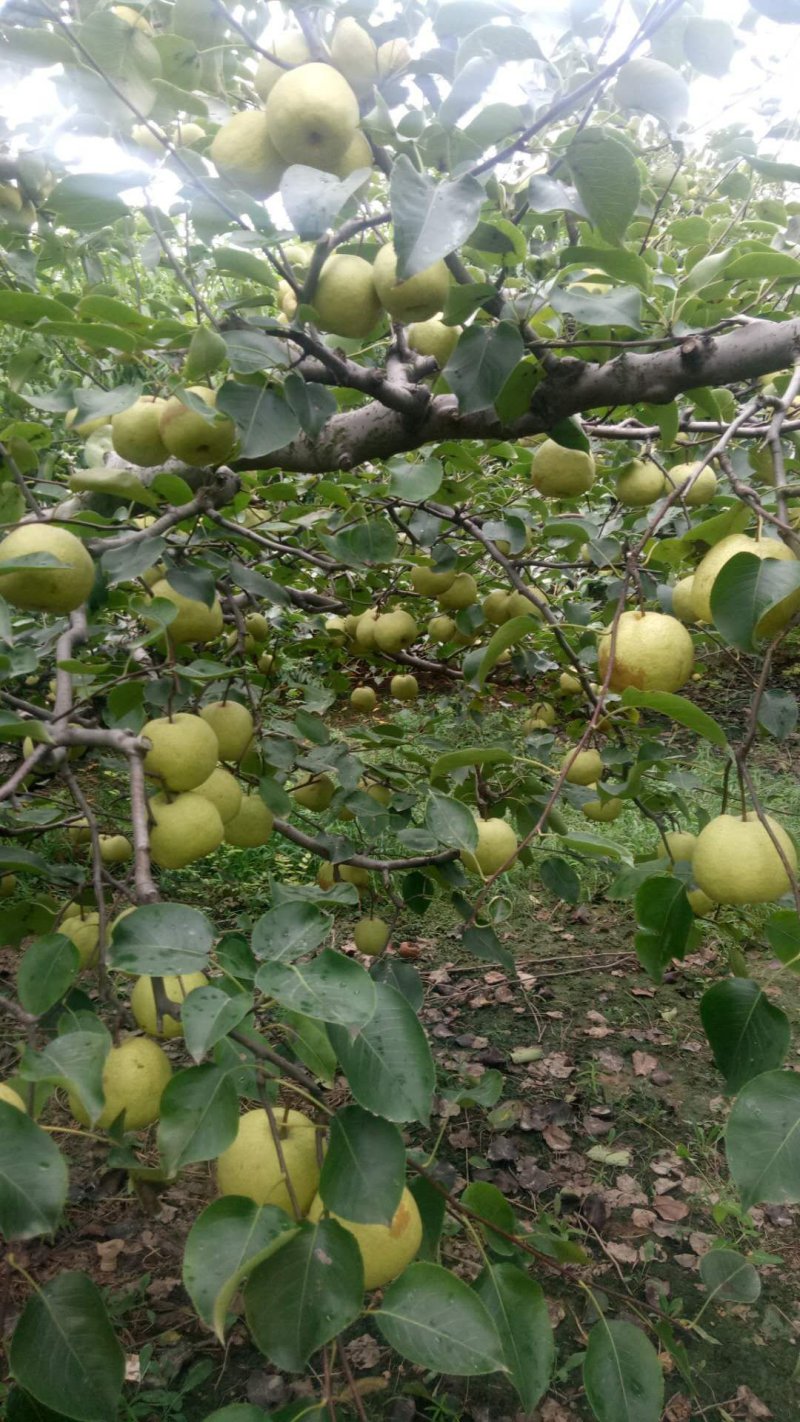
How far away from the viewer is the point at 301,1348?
720mm

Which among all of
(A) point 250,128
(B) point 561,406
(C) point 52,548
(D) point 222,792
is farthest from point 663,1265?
(A) point 250,128

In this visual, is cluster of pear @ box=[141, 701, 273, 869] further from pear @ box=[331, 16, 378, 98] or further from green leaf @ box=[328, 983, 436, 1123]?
pear @ box=[331, 16, 378, 98]

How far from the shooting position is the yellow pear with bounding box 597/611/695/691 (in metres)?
1.12

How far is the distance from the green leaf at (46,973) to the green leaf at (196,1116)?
0.28m

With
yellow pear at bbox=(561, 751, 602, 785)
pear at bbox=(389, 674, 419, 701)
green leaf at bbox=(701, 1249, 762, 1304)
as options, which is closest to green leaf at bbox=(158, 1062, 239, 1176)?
green leaf at bbox=(701, 1249, 762, 1304)

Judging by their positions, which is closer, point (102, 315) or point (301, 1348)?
point (301, 1348)

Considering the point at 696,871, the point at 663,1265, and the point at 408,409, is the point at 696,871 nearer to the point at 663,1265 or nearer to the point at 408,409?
the point at 408,409

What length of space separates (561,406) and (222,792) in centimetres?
85

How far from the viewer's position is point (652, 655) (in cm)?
112

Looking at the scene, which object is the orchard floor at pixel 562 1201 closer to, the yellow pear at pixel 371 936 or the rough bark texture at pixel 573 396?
the yellow pear at pixel 371 936

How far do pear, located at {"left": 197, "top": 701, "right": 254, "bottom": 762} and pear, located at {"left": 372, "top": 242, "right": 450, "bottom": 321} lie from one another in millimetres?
741

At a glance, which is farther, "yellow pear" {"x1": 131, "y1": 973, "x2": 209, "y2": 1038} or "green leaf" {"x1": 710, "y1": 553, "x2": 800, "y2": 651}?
"yellow pear" {"x1": 131, "y1": 973, "x2": 209, "y2": 1038}

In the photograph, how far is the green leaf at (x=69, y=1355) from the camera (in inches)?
29.6

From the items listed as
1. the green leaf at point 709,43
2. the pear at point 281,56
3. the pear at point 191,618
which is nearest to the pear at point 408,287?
the pear at point 281,56
